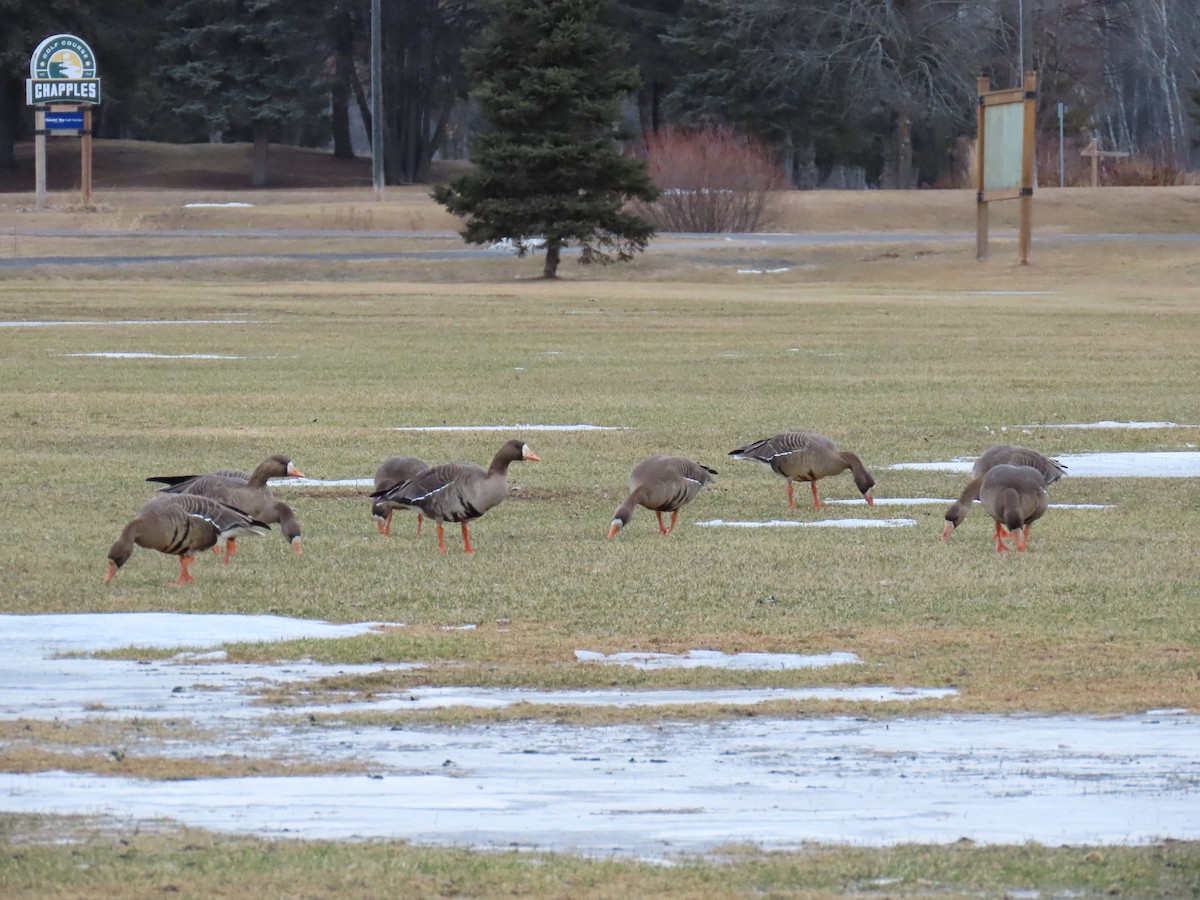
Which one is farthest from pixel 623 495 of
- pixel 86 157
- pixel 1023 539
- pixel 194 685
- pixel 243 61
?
pixel 243 61

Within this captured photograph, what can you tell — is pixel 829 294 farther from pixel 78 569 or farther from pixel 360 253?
pixel 78 569

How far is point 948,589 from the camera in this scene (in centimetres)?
1059

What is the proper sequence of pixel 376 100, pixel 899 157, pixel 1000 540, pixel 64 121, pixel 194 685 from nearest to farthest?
1. pixel 194 685
2. pixel 1000 540
3. pixel 64 121
4. pixel 376 100
5. pixel 899 157

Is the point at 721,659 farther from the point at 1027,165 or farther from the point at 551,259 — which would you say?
the point at 551,259

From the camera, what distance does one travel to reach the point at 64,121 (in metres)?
64.0

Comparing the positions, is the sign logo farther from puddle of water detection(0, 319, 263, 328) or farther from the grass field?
puddle of water detection(0, 319, 263, 328)

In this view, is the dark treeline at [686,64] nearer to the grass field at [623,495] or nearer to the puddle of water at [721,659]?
the grass field at [623,495]

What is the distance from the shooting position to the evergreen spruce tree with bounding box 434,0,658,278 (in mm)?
47500

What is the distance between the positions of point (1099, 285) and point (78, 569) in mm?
36958

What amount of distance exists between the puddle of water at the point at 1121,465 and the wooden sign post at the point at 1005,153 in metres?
30.7

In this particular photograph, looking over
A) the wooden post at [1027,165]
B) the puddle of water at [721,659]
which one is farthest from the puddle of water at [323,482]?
the wooden post at [1027,165]

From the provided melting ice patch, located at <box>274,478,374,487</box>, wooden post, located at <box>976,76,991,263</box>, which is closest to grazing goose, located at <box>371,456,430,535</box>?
melting ice patch, located at <box>274,478,374,487</box>

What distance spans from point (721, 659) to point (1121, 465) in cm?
861

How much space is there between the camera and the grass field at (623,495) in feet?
25.5
